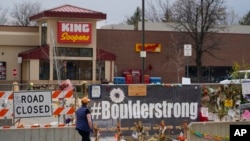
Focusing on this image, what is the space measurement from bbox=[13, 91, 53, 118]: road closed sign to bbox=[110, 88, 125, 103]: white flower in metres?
1.80

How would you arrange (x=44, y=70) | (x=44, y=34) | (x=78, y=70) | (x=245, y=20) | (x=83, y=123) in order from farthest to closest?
1. (x=245, y=20)
2. (x=44, y=34)
3. (x=78, y=70)
4. (x=44, y=70)
5. (x=83, y=123)

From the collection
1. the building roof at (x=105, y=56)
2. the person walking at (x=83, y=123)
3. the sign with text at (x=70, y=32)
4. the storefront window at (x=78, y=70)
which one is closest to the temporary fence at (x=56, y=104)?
the person walking at (x=83, y=123)

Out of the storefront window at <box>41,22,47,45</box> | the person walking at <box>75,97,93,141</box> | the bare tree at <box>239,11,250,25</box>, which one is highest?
the bare tree at <box>239,11,250,25</box>

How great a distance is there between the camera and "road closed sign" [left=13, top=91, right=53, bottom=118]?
1530cm

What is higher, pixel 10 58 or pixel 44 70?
pixel 10 58

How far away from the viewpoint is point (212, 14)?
190ft

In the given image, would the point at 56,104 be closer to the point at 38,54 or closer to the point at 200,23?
the point at 38,54

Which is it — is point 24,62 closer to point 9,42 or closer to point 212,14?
point 9,42

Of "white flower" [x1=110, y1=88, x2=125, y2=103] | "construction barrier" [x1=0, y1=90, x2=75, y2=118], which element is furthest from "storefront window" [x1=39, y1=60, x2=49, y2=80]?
"white flower" [x1=110, y1=88, x2=125, y2=103]

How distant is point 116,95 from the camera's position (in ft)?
53.7

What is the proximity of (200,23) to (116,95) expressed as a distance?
43.2 metres

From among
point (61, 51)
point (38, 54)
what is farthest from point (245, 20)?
point (38, 54)

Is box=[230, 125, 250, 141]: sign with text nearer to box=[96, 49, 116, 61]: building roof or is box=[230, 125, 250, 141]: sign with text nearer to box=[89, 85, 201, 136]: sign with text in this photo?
box=[89, 85, 201, 136]: sign with text

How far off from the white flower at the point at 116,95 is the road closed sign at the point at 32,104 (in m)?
1.80
